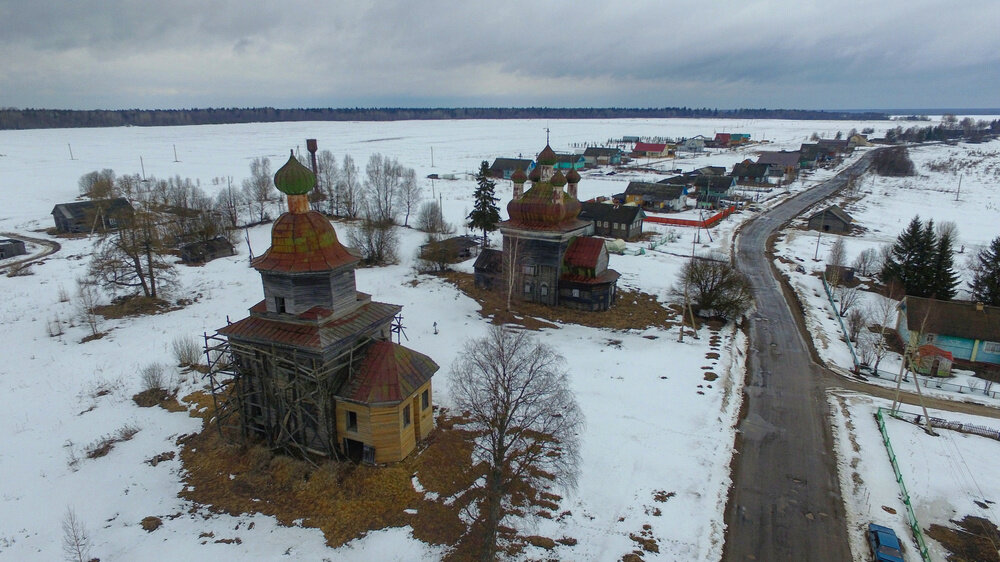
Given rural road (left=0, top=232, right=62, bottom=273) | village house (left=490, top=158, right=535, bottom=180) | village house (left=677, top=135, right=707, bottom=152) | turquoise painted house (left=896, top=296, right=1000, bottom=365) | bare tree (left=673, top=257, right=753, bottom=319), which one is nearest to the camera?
turquoise painted house (left=896, top=296, right=1000, bottom=365)

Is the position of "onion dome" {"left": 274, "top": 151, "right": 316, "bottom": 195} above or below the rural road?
above

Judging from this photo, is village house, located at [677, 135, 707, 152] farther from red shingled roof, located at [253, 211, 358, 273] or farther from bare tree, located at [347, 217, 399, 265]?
red shingled roof, located at [253, 211, 358, 273]

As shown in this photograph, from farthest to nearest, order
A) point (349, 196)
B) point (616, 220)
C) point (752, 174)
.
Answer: point (752, 174) < point (349, 196) < point (616, 220)

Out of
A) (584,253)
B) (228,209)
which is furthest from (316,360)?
(228,209)

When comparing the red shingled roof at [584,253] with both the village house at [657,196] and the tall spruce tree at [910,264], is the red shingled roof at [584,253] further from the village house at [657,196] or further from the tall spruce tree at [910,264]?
the village house at [657,196]

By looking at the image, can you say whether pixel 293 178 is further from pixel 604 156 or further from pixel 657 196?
pixel 604 156

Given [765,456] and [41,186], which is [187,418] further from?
[41,186]

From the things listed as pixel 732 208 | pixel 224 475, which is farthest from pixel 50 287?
pixel 732 208

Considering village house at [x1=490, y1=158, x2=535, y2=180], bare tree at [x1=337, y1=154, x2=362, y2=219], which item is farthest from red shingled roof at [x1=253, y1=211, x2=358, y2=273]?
village house at [x1=490, y1=158, x2=535, y2=180]
